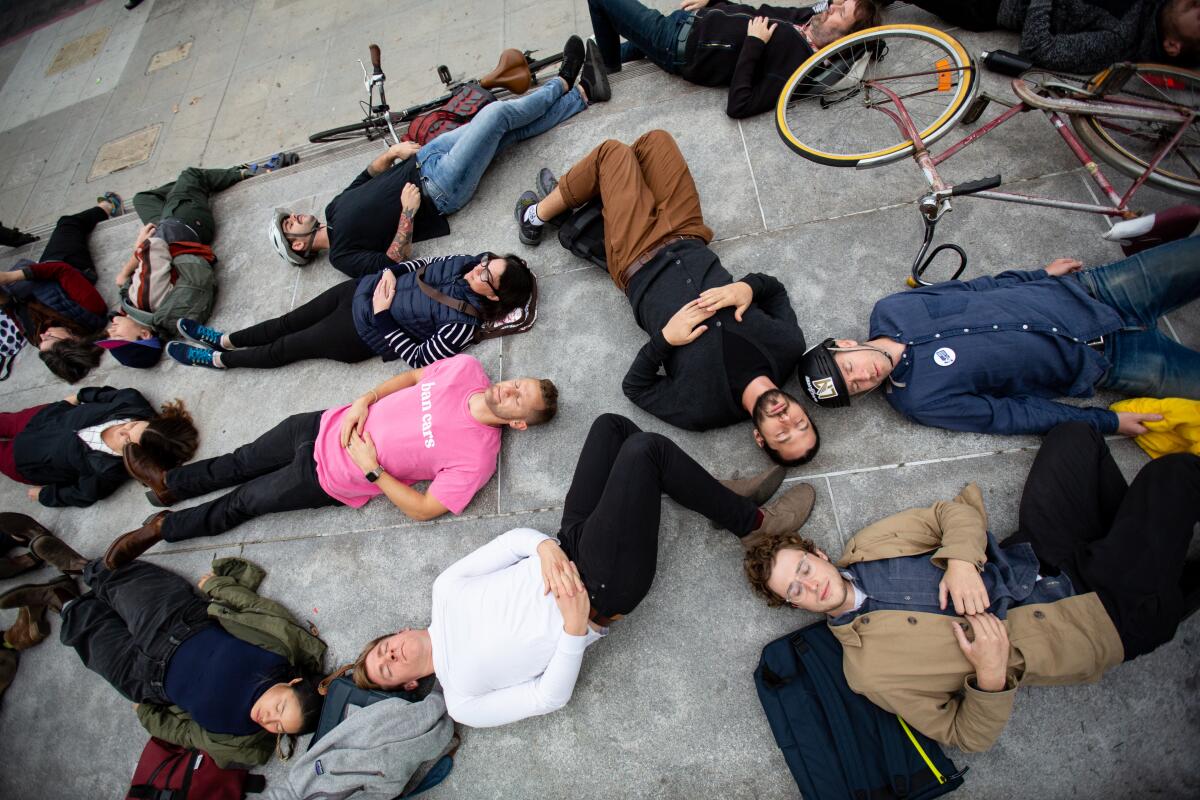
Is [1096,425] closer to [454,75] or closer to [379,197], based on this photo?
[379,197]

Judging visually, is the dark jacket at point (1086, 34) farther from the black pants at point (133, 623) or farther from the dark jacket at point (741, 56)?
the black pants at point (133, 623)

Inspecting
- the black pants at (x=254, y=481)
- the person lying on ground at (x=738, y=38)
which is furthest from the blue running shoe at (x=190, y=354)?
the person lying on ground at (x=738, y=38)

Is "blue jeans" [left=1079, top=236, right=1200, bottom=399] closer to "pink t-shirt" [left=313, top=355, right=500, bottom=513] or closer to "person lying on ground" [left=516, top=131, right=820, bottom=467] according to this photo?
"person lying on ground" [left=516, top=131, right=820, bottom=467]

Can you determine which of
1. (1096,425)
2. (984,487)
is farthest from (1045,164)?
(984,487)

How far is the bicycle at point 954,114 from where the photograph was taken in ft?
10.0

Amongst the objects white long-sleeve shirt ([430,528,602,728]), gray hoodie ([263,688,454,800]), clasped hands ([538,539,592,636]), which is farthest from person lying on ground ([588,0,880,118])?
gray hoodie ([263,688,454,800])

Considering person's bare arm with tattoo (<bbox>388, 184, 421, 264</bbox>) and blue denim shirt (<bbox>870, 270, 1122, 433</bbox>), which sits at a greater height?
person's bare arm with tattoo (<bbox>388, 184, 421, 264</bbox>)

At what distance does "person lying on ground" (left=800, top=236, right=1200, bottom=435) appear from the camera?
2.86 meters

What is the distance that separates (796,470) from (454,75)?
6.15 m

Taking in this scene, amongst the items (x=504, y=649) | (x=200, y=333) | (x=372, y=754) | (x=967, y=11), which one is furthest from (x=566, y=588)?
Result: (x=967, y=11)

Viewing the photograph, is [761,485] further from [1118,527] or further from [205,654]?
[205,654]

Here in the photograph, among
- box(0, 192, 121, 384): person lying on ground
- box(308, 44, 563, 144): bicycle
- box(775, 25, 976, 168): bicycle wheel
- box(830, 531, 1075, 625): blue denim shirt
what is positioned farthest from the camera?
box(0, 192, 121, 384): person lying on ground

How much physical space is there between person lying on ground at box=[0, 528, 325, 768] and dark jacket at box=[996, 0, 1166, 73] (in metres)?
6.18

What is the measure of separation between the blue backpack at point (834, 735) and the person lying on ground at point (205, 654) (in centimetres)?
255
